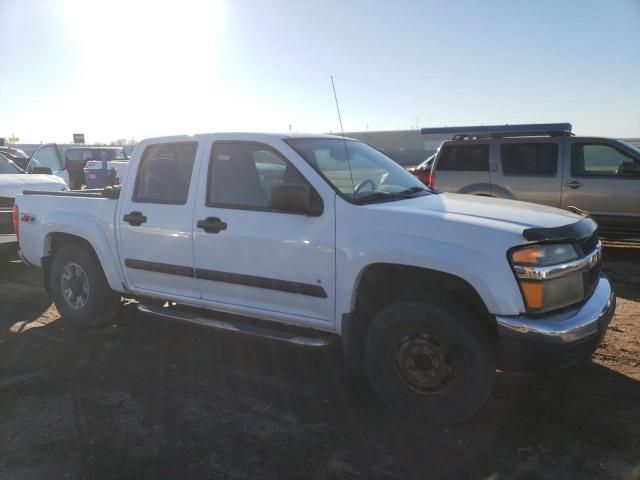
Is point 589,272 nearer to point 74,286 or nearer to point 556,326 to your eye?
point 556,326

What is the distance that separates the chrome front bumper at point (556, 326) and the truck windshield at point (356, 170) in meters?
1.26

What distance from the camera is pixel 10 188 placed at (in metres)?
8.12

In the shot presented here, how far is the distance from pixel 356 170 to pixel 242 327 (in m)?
1.44

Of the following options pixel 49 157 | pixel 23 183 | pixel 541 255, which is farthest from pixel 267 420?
pixel 49 157

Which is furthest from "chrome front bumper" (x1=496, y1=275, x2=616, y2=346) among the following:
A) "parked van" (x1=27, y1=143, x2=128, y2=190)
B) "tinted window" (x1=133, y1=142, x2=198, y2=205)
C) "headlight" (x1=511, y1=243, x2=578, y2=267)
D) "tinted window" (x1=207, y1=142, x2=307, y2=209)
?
"parked van" (x1=27, y1=143, x2=128, y2=190)

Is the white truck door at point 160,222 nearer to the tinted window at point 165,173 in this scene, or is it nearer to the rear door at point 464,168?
the tinted window at point 165,173

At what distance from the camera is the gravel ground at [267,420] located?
2996 mm

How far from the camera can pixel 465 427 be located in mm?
3406

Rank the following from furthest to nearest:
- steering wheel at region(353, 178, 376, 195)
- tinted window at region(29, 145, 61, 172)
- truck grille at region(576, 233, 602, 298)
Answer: tinted window at region(29, 145, 61, 172), steering wheel at region(353, 178, 376, 195), truck grille at region(576, 233, 602, 298)

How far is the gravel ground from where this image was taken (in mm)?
2996

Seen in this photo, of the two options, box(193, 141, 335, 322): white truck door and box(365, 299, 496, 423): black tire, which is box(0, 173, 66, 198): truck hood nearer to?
box(193, 141, 335, 322): white truck door

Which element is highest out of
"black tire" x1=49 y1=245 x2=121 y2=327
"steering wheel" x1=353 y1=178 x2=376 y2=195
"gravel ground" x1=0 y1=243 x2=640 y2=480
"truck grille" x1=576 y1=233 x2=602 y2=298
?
"steering wheel" x1=353 y1=178 x2=376 y2=195

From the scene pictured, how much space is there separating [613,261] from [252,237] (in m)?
6.35

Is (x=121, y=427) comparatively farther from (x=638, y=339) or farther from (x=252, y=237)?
(x=638, y=339)
